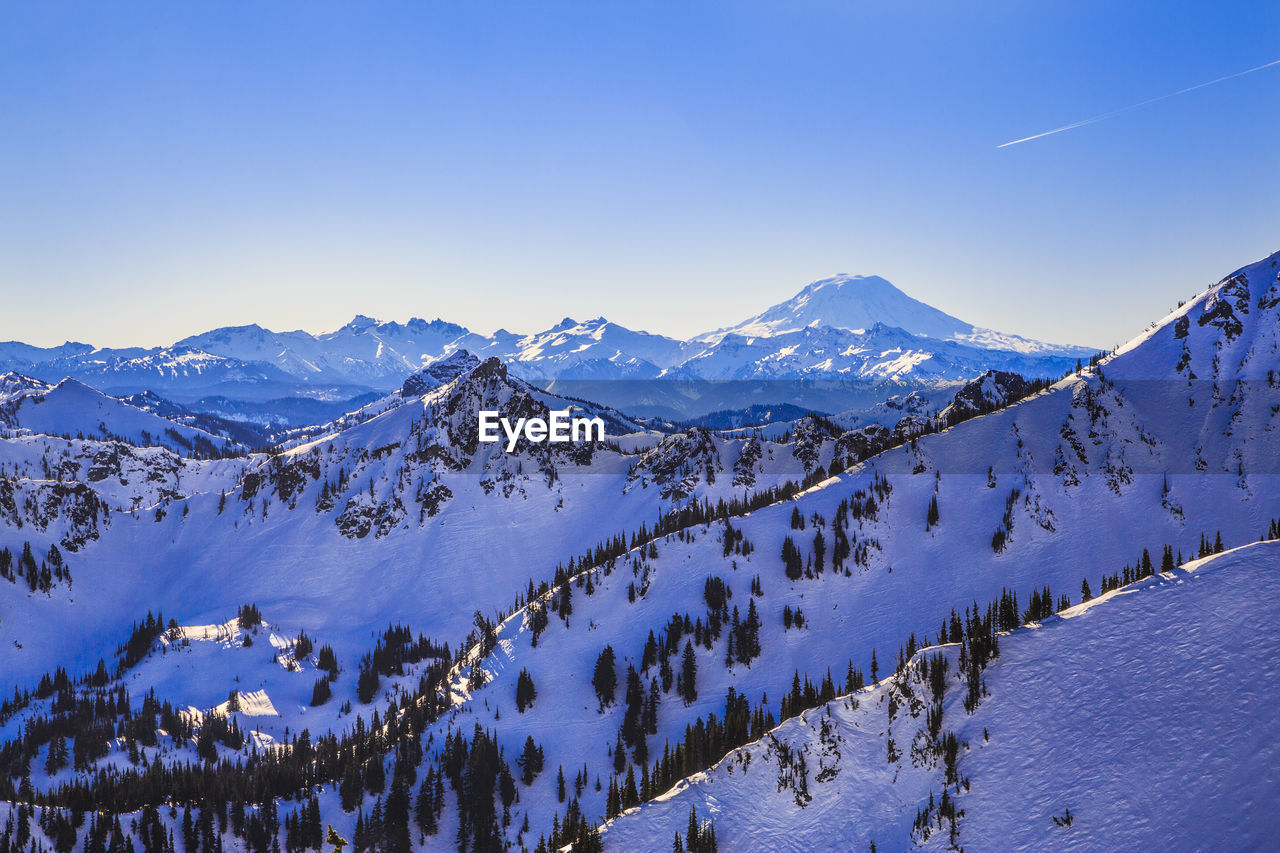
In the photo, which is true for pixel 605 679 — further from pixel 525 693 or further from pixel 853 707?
pixel 853 707

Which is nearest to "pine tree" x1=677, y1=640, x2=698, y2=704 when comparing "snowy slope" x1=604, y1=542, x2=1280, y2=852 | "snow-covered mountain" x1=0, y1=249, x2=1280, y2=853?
"snow-covered mountain" x1=0, y1=249, x2=1280, y2=853

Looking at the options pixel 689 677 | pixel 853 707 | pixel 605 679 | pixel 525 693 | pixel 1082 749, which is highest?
pixel 1082 749

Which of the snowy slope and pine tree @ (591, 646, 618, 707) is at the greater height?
the snowy slope

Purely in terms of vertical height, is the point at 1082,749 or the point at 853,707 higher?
the point at 1082,749

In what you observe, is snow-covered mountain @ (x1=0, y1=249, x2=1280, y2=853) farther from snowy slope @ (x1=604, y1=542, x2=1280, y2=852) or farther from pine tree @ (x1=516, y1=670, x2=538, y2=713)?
pine tree @ (x1=516, y1=670, x2=538, y2=713)

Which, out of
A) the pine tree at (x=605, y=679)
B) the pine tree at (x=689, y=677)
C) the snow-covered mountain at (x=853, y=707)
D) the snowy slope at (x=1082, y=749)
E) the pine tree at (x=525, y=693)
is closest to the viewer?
the snowy slope at (x=1082, y=749)

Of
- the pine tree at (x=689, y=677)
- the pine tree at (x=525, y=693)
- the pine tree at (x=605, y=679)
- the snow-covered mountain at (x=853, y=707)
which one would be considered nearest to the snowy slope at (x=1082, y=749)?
the snow-covered mountain at (x=853, y=707)

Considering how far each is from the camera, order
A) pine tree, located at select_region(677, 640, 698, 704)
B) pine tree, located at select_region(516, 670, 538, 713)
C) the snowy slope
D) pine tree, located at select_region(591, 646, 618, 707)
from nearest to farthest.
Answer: the snowy slope
pine tree, located at select_region(677, 640, 698, 704)
pine tree, located at select_region(591, 646, 618, 707)
pine tree, located at select_region(516, 670, 538, 713)

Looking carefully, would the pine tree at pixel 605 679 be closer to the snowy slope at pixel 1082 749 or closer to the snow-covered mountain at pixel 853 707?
the snow-covered mountain at pixel 853 707

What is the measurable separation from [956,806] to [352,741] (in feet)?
460

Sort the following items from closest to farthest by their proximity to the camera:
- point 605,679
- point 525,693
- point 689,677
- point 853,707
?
1. point 853,707
2. point 689,677
3. point 605,679
4. point 525,693

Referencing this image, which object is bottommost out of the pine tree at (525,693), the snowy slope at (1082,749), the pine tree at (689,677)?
the pine tree at (525,693)

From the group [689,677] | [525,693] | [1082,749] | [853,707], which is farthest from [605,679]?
[1082,749]

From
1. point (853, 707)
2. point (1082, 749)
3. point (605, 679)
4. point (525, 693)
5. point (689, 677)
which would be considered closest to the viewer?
point (1082, 749)
